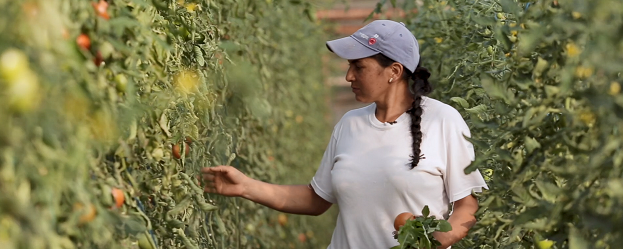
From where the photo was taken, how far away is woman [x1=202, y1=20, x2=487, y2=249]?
205 cm

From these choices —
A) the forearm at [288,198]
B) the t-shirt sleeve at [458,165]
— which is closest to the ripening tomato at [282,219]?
the forearm at [288,198]

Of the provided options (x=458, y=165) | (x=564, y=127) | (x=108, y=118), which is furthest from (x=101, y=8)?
(x=458, y=165)

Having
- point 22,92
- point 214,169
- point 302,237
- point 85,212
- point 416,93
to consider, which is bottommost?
point 302,237

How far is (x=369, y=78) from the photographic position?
2195 mm

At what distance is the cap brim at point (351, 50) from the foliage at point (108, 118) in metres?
0.30

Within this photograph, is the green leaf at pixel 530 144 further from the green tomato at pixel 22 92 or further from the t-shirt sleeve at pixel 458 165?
the green tomato at pixel 22 92

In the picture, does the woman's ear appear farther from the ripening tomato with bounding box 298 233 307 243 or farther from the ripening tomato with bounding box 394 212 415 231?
the ripening tomato with bounding box 298 233 307 243

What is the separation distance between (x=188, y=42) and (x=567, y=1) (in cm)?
105

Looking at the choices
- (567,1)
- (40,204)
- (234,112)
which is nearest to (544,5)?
(567,1)

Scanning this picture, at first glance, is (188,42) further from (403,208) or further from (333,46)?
(403,208)

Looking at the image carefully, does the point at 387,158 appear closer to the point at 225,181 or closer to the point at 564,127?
the point at 225,181

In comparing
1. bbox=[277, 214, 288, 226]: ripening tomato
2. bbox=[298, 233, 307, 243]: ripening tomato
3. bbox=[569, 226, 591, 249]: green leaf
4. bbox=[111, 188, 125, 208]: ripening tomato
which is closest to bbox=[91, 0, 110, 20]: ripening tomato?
bbox=[111, 188, 125, 208]: ripening tomato

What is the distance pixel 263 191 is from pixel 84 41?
110 centimetres

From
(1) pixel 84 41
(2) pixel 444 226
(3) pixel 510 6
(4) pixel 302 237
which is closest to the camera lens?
(1) pixel 84 41
